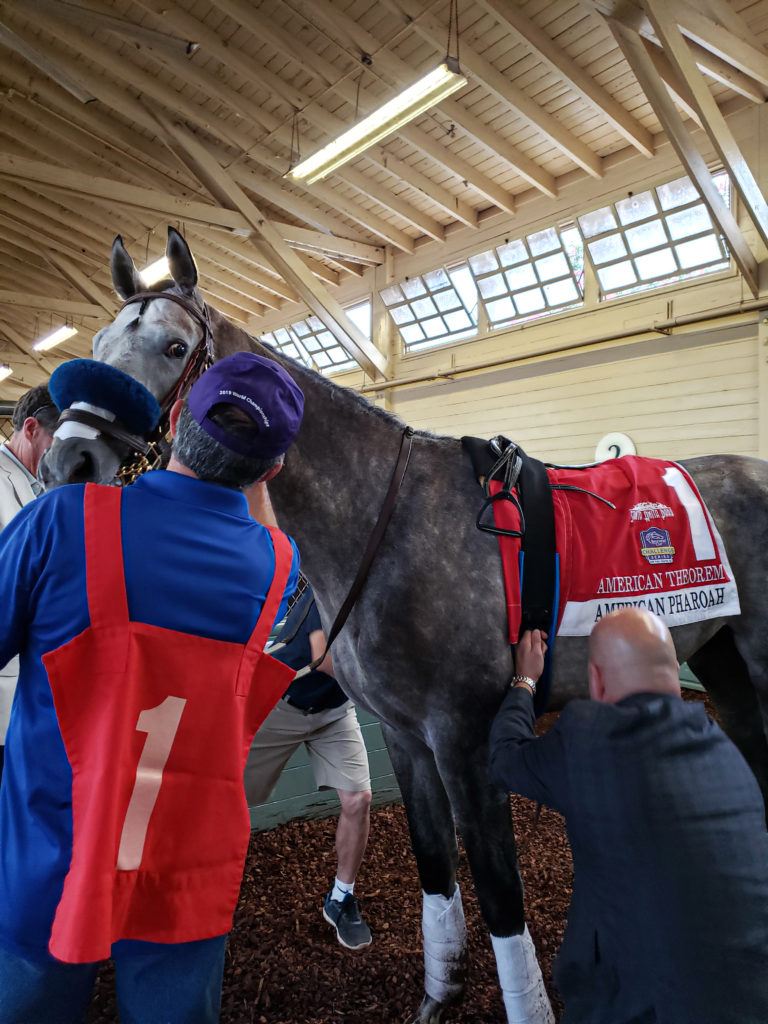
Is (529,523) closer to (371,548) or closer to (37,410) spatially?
(371,548)

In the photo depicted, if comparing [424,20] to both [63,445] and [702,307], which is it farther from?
[63,445]

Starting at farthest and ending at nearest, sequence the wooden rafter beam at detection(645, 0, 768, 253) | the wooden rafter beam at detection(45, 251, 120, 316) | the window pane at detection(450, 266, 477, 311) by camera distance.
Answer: the wooden rafter beam at detection(45, 251, 120, 316)
the window pane at detection(450, 266, 477, 311)
the wooden rafter beam at detection(645, 0, 768, 253)

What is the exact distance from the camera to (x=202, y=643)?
3.59ft

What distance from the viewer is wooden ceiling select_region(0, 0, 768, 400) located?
6.45 m

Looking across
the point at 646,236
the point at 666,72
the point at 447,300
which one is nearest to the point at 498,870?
the point at 666,72

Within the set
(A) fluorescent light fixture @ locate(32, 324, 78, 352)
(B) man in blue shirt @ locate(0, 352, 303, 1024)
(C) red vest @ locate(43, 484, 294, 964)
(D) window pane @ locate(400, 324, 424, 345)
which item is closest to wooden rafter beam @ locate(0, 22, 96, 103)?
(A) fluorescent light fixture @ locate(32, 324, 78, 352)

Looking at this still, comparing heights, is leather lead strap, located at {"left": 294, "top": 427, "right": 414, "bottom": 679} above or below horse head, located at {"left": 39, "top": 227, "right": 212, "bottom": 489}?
below

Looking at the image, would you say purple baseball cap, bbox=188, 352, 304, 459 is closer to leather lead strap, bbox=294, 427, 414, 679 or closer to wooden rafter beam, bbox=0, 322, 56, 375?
leather lead strap, bbox=294, 427, 414, 679

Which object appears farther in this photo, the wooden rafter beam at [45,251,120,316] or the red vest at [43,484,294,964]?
the wooden rafter beam at [45,251,120,316]

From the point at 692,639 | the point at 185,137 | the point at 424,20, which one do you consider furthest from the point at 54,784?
the point at 185,137

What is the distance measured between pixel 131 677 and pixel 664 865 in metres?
0.89

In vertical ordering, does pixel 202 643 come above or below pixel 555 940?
above

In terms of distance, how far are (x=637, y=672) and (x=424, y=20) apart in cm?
766

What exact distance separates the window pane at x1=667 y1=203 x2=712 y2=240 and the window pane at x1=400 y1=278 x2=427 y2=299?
15.1 feet
